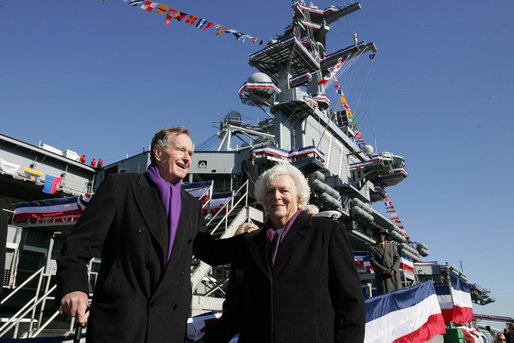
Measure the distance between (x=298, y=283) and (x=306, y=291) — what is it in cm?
7

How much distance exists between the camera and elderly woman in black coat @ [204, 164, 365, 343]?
2152mm

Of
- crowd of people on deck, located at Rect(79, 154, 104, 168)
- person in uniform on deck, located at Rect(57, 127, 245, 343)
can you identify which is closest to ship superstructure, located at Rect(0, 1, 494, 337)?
crowd of people on deck, located at Rect(79, 154, 104, 168)

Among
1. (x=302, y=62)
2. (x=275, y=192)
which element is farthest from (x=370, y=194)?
(x=275, y=192)

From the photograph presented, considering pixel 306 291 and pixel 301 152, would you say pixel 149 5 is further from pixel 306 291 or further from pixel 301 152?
pixel 306 291

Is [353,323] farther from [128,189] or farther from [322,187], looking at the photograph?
[322,187]

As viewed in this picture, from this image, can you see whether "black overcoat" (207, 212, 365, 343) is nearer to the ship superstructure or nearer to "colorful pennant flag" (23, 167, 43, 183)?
the ship superstructure

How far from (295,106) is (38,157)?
69.5ft

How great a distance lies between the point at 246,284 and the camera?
2.51 metres

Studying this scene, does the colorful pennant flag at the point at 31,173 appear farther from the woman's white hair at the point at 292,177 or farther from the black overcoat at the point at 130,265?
the woman's white hair at the point at 292,177

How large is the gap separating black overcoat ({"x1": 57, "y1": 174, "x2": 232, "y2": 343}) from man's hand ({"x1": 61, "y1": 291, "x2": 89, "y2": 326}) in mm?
35

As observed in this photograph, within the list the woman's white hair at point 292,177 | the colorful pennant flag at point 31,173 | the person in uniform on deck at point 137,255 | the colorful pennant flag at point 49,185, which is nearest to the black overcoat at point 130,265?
the person in uniform on deck at point 137,255

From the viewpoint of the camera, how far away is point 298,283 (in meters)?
2.24

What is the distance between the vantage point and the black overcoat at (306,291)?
2145 mm

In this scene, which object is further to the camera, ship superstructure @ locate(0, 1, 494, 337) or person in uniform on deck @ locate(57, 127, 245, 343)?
ship superstructure @ locate(0, 1, 494, 337)
